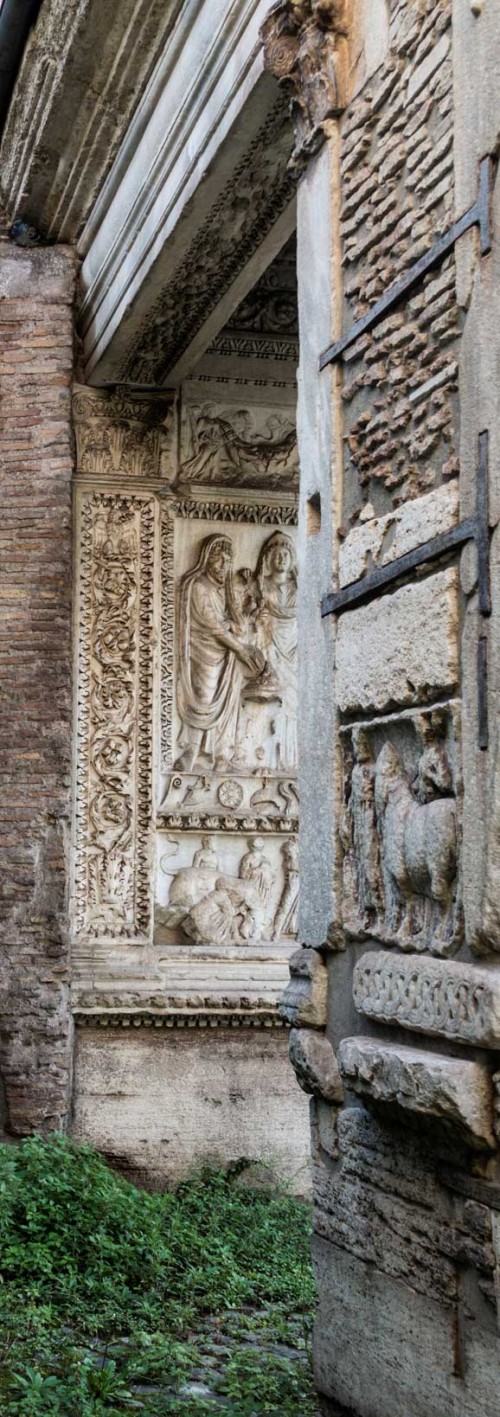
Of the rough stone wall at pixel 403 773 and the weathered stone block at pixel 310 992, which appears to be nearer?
the rough stone wall at pixel 403 773

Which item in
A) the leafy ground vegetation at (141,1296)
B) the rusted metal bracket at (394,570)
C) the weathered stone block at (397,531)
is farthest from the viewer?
the leafy ground vegetation at (141,1296)

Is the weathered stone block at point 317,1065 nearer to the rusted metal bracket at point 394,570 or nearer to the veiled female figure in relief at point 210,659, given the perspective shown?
the rusted metal bracket at point 394,570

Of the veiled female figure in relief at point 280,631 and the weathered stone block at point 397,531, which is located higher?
the veiled female figure in relief at point 280,631

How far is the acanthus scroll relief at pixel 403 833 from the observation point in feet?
10.5

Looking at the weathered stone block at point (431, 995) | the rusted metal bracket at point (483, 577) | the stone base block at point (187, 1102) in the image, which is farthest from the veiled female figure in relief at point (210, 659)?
the rusted metal bracket at point (483, 577)

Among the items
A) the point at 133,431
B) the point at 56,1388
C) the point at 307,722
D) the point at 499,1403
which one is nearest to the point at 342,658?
the point at 307,722

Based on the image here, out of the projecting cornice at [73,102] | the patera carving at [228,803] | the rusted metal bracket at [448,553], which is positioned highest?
the projecting cornice at [73,102]

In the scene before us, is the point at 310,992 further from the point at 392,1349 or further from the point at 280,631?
the point at 280,631

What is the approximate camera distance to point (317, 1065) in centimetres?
400

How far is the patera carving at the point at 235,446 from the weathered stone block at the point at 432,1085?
489 cm

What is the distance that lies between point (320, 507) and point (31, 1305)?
2698 mm

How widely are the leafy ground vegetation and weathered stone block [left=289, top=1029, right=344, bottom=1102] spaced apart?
2.63 feet

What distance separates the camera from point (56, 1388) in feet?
13.3

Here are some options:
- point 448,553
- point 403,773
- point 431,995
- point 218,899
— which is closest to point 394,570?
point 448,553
